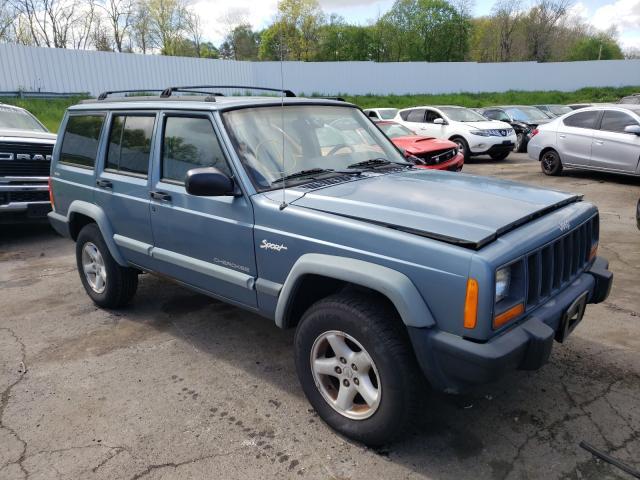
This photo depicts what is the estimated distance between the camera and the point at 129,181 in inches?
164

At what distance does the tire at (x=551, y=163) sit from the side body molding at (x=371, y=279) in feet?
35.5

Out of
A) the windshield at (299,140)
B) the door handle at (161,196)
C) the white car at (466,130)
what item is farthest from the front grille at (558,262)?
the white car at (466,130)

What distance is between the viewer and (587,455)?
2.74 m

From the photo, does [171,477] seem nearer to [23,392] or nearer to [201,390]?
[201,390]

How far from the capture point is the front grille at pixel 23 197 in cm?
711

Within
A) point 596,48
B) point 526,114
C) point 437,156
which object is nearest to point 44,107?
point 437,156

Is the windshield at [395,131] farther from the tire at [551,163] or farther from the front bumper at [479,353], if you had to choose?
the front bumper at [479,353]

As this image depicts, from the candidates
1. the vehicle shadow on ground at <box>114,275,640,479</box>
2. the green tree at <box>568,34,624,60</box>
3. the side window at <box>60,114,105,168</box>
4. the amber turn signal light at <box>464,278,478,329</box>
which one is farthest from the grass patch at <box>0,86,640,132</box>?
the green tree at <box>568,34,624,60</box>

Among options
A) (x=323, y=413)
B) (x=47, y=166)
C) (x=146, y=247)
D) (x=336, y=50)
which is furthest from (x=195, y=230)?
(x=336, y=50)

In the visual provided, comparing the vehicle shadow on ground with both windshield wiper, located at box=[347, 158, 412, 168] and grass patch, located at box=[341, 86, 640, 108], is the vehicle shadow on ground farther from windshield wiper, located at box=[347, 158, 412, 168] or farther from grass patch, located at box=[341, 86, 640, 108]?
grass patch, located at box=[341, 86, 640, 108]

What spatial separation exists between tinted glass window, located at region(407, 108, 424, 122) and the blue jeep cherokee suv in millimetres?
11771

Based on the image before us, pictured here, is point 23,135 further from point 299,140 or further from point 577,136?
→ point 577,136

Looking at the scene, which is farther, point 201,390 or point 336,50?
point 336,50

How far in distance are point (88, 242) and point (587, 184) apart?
33.2 feet
